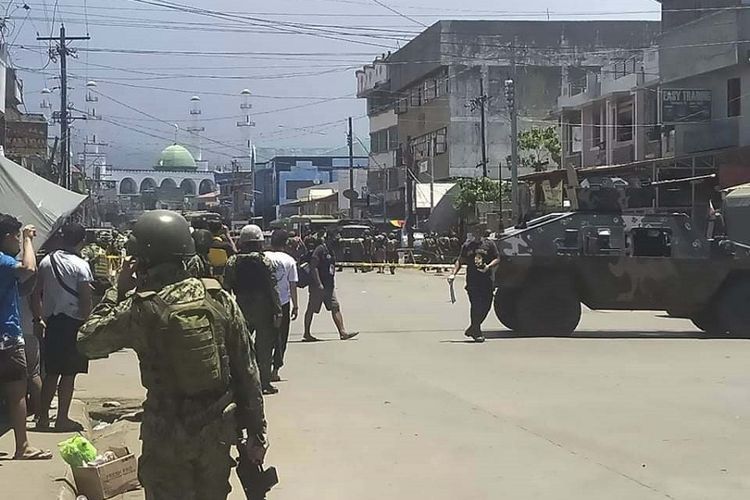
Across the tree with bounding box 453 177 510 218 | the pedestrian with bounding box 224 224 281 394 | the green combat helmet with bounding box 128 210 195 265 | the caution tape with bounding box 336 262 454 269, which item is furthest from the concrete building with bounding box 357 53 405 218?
the green combat helmet with bounding box 128 210 195 265

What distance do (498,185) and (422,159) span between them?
22.9 m

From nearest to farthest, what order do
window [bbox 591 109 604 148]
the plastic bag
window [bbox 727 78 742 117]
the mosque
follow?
1. the plastic bag
2. window [bbox 727 78 742 117]
3. window [bbox 591 109 604 148]
4. the mosque

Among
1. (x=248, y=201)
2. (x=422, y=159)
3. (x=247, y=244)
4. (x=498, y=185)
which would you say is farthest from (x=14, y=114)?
(x=248, y=201)

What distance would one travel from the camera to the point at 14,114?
49562mm

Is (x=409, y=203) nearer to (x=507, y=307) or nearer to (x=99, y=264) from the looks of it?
(x=507, y=307)

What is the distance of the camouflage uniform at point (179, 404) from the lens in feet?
14.3

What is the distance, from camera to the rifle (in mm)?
4434

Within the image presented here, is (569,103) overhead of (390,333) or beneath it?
overhead

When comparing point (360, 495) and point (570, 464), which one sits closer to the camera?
point (360, 495)

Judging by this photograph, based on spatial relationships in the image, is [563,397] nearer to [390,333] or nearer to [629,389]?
[629,389]

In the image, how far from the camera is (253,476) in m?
4.45

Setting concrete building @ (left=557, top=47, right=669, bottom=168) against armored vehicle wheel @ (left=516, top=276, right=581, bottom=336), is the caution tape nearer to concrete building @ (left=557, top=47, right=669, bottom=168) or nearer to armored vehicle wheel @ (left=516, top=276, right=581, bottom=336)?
concrete building @ (left=557, top=47, right=669, bottom=168)

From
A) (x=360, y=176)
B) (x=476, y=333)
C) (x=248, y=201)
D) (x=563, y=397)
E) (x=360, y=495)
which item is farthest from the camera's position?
(x=248, y=201)

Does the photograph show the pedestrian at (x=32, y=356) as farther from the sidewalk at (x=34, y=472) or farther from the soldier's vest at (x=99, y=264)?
the soldier's vest at (x=99, y=264)
